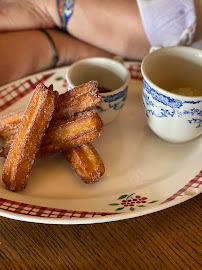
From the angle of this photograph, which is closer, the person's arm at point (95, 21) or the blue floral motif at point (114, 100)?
the blue floral motif at point (114, 100)

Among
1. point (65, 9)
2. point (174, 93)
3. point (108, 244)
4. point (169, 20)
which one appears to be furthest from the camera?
point (65, 9)

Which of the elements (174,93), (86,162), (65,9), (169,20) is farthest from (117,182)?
(65,9)

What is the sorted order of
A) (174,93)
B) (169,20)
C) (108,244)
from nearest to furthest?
(108,244) → (174,93) → (169,20)

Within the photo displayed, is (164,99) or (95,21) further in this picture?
(95,21)

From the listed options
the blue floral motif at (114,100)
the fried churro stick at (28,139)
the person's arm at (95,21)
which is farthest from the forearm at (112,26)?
the fried churro stick at (28,139)

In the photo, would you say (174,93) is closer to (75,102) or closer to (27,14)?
(75,102)

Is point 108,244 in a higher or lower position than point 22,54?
lower

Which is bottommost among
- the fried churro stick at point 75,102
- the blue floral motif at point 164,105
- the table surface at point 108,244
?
the table surface at point 108,244

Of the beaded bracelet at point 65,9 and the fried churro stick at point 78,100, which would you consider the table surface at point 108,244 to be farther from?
the beaded bracelet at point 65,9
